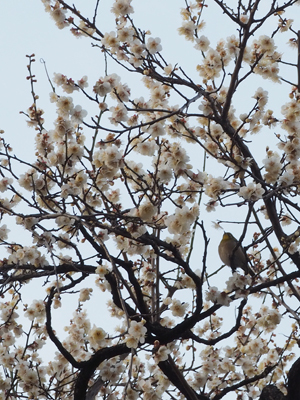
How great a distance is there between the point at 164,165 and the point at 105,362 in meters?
1.41

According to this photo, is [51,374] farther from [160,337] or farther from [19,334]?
[160,337]

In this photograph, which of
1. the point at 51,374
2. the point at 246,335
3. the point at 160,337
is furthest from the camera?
the point at 246,335

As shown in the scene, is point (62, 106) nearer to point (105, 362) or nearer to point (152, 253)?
point (152, 253)

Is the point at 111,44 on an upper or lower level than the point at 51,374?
upper

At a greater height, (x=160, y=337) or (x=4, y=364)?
(x=4, y=364)

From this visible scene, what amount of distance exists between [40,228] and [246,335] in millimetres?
2706

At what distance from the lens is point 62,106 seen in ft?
11.9

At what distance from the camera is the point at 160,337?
11.5 ft

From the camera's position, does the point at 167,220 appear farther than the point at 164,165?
No

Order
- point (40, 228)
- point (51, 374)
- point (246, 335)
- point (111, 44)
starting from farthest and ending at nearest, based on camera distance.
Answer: point (246, 335) → point (51, 374) → point (111, 44) → point (40, 228)

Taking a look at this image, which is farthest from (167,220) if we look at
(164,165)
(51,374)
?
(51,374)

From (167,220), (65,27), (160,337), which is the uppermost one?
(65,27)

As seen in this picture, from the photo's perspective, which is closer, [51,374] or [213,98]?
[213,98]

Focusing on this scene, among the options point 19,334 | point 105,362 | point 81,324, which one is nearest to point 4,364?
point 19,334
